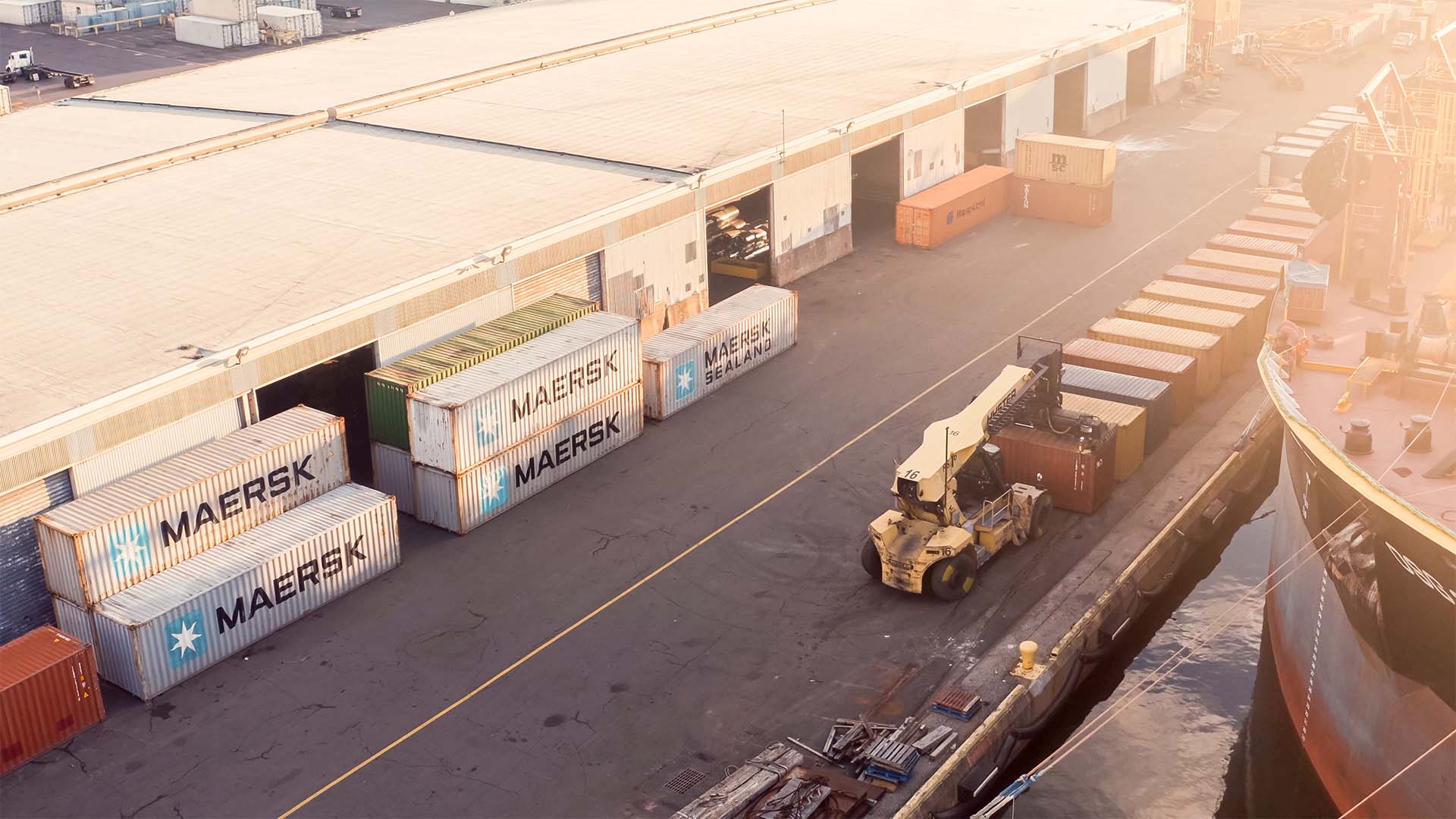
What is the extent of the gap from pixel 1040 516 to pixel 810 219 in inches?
1010

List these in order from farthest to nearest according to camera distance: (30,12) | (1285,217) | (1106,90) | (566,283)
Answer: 1. (30,12)
2. (1106,90)
3. (1285,217)
4. (566,283)

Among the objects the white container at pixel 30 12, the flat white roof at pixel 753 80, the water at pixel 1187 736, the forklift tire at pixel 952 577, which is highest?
the white container at pixel 30 12

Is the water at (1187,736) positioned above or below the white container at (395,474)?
below

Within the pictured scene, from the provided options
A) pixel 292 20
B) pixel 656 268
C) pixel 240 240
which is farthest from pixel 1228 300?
pixel 292 20

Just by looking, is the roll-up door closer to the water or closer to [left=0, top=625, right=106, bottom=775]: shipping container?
[left=0, top=625, right=106, bottom=775]: shipping container

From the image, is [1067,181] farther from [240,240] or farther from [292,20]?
[292,20]

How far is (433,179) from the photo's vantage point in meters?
55.0

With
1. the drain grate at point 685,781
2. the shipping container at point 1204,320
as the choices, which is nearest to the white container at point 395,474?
the drain grate at point 685,781

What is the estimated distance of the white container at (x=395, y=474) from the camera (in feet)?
137

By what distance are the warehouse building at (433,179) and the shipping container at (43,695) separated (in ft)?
9.46

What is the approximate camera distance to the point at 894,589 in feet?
122

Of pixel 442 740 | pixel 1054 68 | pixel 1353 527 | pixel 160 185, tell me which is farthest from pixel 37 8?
pixel 1353 527

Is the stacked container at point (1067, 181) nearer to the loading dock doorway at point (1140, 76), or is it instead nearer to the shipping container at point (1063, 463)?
the loading dock doorway at point (1140, 76)

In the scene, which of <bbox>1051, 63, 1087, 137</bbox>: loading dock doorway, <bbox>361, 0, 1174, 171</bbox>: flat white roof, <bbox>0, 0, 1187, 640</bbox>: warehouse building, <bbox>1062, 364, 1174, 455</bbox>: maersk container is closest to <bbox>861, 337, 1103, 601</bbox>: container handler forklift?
<bbox>1062, 364, 1174, 455</bbox>: maersk container
